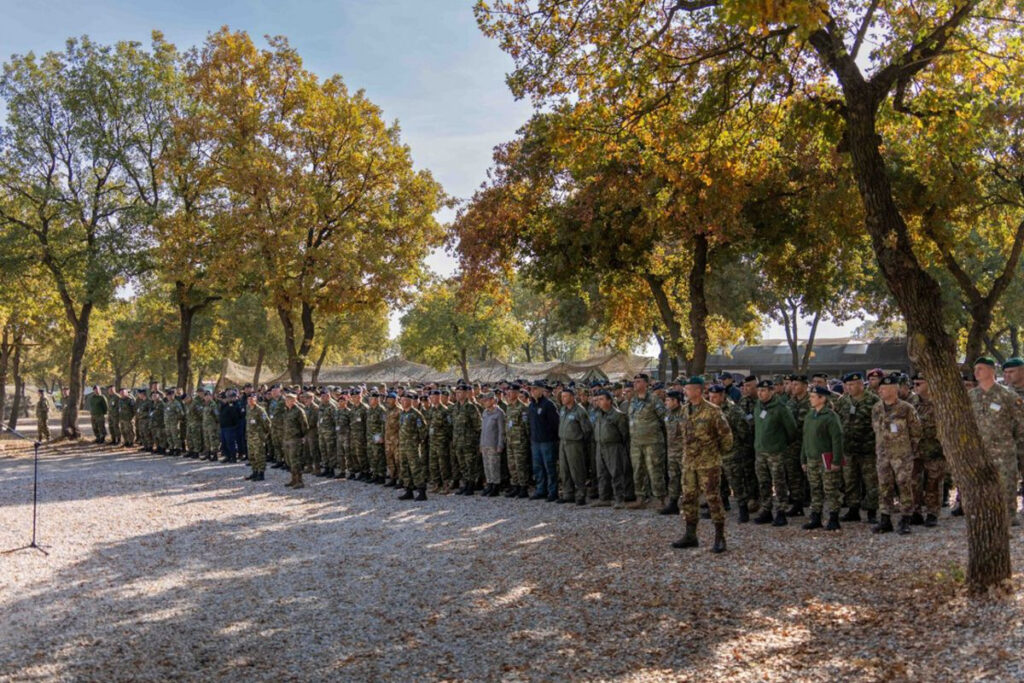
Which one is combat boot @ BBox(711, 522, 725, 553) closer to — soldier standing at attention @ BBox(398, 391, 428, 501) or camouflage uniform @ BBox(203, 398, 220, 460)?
soldier standing at attention @ BBox(398, 391, 428, 501)

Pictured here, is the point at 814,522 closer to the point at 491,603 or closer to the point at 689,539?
the point at 689,539

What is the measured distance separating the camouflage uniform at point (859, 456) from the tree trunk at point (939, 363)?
3382 mm

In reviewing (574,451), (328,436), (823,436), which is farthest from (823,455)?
(328,436)

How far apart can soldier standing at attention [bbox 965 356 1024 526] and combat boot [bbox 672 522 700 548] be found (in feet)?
11.5

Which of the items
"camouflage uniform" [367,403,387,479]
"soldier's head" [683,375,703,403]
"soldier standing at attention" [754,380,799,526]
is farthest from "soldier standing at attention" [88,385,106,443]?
"soldier's head" [683,375,703,403]

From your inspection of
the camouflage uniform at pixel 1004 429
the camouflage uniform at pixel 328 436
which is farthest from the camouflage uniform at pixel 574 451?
the camouflage uniform at pixel 328 436

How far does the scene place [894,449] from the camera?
9.30 metres

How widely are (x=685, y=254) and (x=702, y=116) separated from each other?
935 cm

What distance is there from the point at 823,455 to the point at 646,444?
2840 mm

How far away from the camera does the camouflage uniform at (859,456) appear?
10.2 meters

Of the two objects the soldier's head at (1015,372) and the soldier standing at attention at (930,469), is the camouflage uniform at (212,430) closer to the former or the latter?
the soldier standing at attention at (930,469)

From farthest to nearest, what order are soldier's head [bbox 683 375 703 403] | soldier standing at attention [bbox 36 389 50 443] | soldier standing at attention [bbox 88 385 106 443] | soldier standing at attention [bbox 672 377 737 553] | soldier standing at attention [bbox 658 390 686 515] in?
soldier standing at attention [bbox 36 389 50 443], soldier standing at attention [bbox 88 385 106 443], soldier standing at attention [bbox 658 390 686 515], soldier's head [bbox 683 375 703 403], soldier standing at attention [bbox 672 377 737 553]

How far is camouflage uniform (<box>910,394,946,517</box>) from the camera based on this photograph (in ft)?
32.5

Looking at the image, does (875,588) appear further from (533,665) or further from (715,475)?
(533,665)
